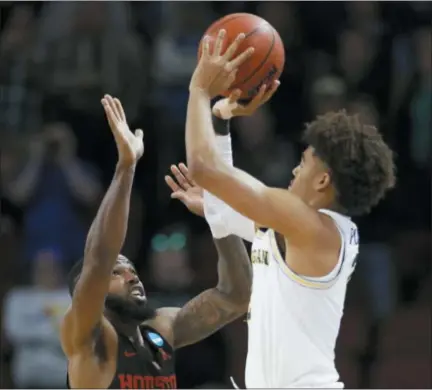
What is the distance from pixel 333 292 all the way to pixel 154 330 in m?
1.23

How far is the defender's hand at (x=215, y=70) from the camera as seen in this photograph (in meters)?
4.01

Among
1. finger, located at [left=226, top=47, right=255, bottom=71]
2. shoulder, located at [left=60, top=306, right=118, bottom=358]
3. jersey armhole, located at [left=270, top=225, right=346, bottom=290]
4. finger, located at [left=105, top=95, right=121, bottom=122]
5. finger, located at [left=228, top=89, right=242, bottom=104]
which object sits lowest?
shoulder, located at [left=60, top=306, right=118, bottom=358]

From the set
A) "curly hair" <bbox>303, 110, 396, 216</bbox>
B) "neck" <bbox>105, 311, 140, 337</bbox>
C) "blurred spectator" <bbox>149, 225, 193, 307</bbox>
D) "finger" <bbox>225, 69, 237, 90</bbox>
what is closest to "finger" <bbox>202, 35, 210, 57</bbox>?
"finger" <bbox>225, 69, 237, 90</bbox>

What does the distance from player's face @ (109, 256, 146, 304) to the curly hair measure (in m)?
1.23

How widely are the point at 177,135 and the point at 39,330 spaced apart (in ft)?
5.78

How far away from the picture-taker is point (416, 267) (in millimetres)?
8727

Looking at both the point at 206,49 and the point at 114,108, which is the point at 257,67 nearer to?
the point at 206,49

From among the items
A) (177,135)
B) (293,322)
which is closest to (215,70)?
(293,322)

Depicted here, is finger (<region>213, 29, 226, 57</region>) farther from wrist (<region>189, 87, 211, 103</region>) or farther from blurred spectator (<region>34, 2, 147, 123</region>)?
blurred spectator (<region>34, 2, 147, 123</region>)

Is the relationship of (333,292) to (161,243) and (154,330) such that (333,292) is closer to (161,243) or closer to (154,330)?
(154,330)

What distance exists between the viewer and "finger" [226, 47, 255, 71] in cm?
405

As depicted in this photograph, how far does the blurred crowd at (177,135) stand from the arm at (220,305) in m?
2.82

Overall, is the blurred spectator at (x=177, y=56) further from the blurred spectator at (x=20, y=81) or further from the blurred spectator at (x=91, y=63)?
the blurred spectator at (x=20, y=81)

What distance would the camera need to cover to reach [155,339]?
4973 mm
